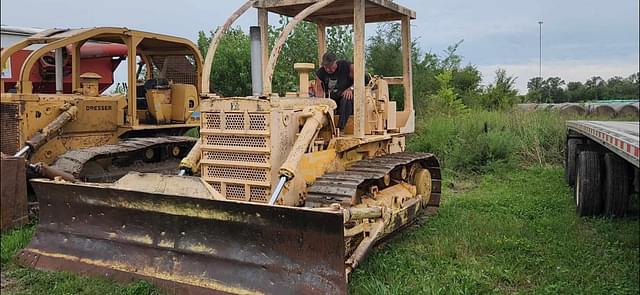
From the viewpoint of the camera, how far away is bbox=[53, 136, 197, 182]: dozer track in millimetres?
7723

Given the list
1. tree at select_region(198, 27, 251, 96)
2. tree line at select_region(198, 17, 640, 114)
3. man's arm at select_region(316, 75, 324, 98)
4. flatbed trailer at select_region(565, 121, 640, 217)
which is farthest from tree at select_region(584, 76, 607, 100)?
tree at select_region(198, 27, 251, 96)

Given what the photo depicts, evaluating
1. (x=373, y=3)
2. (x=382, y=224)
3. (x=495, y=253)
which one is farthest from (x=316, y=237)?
(x=373, y=3)

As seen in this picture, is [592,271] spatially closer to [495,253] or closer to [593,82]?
[495,253]

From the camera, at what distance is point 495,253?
19.2 ft

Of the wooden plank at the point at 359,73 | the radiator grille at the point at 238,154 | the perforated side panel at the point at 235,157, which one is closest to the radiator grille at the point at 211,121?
the radiator grille at the point at 238,154

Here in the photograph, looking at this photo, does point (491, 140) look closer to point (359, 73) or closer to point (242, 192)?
point (359, 73)

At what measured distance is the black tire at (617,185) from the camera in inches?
270

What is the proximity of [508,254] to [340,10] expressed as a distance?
325 cm

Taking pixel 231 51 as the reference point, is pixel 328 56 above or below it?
below

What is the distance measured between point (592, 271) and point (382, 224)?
5.85 ft

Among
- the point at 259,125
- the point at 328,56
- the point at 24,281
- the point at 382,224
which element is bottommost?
the point at 24,281

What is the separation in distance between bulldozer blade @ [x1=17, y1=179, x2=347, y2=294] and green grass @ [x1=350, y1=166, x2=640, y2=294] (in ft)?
2.00

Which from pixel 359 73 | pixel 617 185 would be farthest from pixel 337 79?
pixel 617 185

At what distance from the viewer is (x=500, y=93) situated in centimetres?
2214
